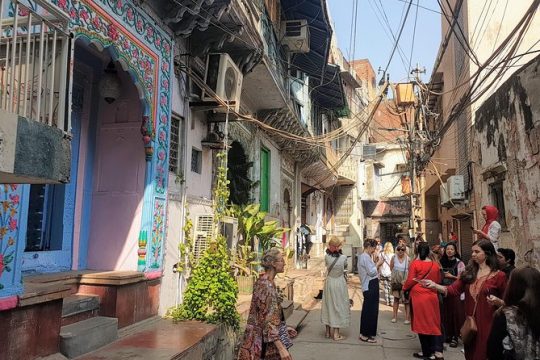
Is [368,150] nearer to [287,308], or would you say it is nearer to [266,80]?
[266,80]

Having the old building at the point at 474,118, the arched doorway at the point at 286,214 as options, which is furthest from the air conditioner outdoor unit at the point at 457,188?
the arched doorway at the point at 286,214

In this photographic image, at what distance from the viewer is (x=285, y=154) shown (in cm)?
1554

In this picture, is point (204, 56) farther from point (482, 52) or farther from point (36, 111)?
point (482, 52)

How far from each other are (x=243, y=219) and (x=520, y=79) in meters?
5.94

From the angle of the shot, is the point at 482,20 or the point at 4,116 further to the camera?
the point at 482,20

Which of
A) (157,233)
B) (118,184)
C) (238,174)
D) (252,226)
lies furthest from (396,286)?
(118,184)

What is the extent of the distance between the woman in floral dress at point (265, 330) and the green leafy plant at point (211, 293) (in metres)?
2.40

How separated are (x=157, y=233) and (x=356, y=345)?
361 centimetres

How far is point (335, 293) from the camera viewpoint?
7.12 metres

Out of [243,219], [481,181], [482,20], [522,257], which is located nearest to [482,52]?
[482,20]

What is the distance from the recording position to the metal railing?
9.05ft

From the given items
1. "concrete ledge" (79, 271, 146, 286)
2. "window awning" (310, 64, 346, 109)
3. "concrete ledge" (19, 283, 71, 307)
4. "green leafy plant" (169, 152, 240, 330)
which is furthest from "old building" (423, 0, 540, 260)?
"concrete ledge" (19, 283, 71, 307)

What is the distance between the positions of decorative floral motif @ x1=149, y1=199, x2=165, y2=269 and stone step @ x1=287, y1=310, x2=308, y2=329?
3.09m

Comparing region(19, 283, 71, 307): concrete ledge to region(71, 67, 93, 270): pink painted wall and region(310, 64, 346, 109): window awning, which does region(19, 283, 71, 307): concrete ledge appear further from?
region(310, 64, 346, 109): window awning
